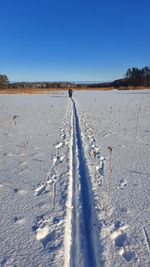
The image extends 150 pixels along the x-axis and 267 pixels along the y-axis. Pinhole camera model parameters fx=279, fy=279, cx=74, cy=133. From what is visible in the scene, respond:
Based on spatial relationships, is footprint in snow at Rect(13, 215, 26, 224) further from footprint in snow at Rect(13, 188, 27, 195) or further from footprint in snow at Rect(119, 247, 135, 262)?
footprint in snow at Rect(119, 247, 135, 262)

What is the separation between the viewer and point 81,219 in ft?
13.0

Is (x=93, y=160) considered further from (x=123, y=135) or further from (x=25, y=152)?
(x=123, y=135)

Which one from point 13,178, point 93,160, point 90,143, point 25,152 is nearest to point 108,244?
point 13,178

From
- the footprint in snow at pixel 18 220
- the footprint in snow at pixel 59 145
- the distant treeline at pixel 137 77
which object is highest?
the distant treeline at pixel 137 77

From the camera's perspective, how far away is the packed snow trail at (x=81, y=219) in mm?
3174

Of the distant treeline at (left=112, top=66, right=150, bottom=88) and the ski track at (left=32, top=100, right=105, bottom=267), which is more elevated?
the distant treeline at (left=112, top=66, right=150, bottom=88)

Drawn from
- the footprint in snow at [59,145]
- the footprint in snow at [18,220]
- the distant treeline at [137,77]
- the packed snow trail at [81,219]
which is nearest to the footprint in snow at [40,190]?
the packed snow trail at [81,219]

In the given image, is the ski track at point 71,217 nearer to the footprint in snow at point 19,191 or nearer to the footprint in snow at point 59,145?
the footprint in snow at point 19,191

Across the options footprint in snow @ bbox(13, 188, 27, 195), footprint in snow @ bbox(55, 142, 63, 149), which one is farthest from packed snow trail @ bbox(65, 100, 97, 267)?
footprint in snow @ bbox(55, 142, 63, 149)

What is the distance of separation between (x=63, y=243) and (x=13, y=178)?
2.73 meters

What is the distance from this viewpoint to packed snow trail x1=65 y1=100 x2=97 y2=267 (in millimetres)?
3174

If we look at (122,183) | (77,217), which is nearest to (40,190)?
(77,217)

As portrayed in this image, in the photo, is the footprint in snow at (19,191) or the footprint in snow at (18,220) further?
the footprint in snow at (19,191)

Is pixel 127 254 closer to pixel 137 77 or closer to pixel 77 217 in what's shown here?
pixel 77 217
